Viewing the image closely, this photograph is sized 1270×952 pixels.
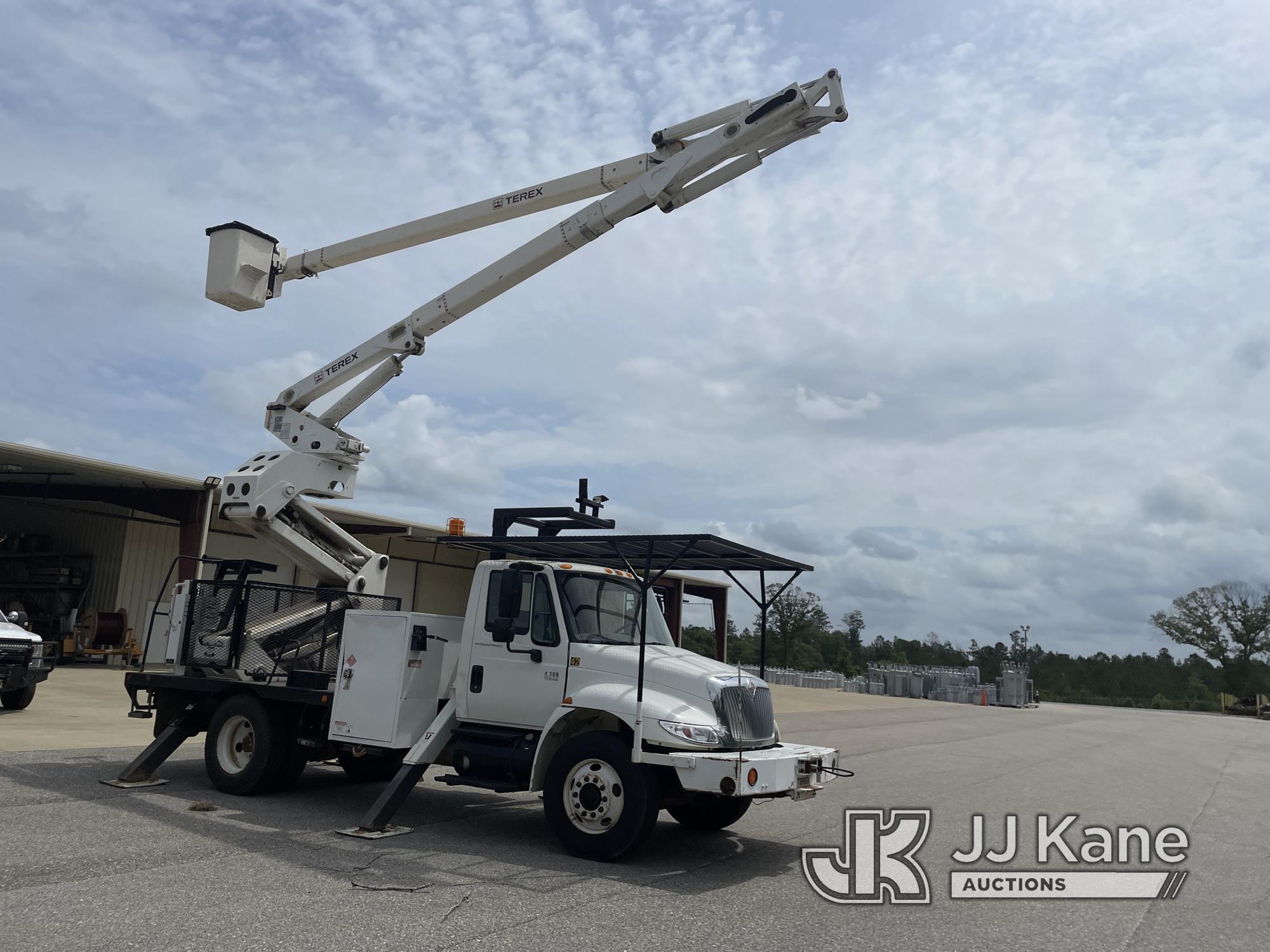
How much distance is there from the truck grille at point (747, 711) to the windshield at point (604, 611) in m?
1.04

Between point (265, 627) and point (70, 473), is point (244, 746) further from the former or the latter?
point (70, 473)

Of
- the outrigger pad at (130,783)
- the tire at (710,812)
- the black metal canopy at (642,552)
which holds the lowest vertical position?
the outrigger pad at (130,783)

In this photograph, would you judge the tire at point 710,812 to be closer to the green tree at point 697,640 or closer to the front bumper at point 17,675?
the green tree at point 697,640

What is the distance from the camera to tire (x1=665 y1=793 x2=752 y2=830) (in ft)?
28.0

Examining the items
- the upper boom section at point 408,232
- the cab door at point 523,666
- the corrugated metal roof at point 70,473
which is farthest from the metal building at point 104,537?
the cab door at point 523,666

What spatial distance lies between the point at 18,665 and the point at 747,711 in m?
12.0

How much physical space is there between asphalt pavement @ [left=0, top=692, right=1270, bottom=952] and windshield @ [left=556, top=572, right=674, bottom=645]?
1.73 meters

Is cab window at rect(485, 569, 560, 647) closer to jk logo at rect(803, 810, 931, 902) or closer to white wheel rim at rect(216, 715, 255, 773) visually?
jk logo at rect(803, 810, 931, 902)

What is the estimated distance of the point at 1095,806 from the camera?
1173cm

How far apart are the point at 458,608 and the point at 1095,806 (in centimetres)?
2884

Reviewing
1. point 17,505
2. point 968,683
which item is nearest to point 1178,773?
point 17,505

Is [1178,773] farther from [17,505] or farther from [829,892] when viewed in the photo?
[17,505]

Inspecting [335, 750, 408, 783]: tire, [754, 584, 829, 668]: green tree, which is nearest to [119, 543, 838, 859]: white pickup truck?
[335, 750, 408, 783]: tire

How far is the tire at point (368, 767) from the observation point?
1058 cm
